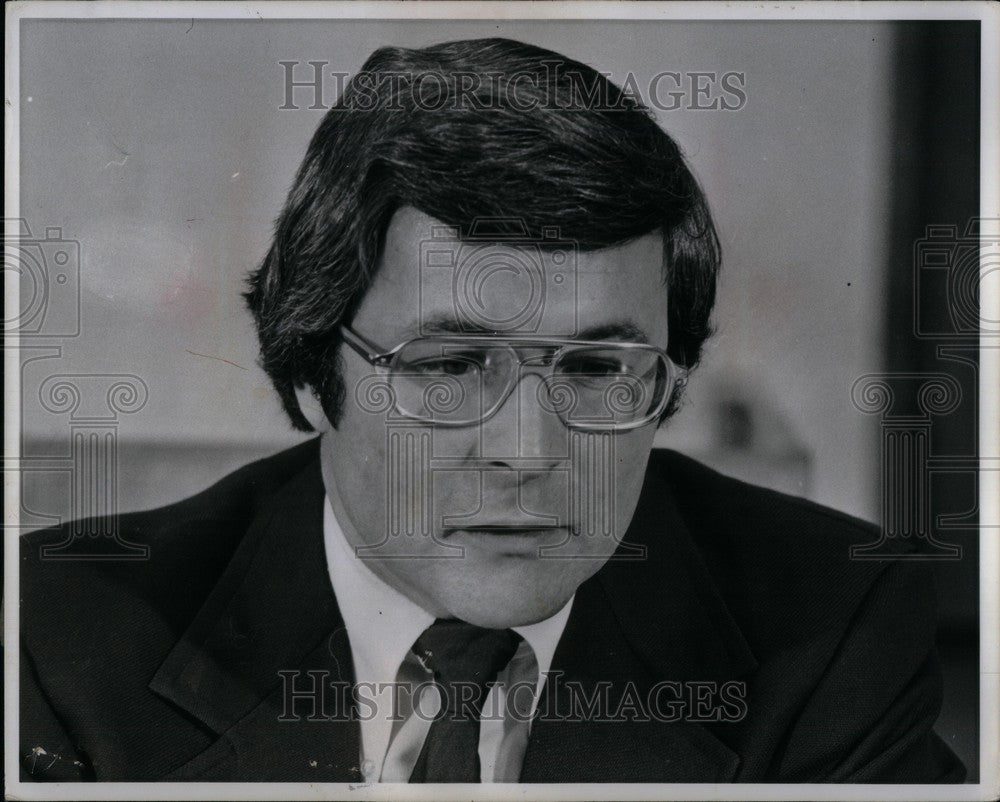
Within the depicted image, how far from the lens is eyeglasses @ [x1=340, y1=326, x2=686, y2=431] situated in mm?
1683

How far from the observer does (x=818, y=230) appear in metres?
1.78

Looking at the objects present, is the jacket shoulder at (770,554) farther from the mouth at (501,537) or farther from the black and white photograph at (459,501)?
the mouth at (501,537)

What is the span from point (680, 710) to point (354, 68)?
1.32m

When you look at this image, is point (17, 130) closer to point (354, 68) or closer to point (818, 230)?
point (354, 68)

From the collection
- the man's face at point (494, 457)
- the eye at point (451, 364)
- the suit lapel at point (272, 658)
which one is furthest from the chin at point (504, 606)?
the eye at point (451, 364)

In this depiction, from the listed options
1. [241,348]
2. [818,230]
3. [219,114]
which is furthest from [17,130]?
[818,230]

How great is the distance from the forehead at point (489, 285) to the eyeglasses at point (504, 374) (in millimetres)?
30

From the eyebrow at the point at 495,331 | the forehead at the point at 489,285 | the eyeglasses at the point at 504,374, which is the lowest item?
the eyeglasses at the point at 504,374

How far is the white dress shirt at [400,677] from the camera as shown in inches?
69.1

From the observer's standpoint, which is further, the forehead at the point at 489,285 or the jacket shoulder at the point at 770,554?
the jacket shoulder at the point at 770,554

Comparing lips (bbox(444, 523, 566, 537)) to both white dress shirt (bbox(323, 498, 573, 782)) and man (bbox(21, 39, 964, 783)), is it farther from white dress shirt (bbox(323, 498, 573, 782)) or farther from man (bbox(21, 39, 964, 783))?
white dress shirt (bbox(323, 498, 573, 782))

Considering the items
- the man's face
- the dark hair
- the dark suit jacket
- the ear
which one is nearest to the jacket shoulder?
the dark suit jacket

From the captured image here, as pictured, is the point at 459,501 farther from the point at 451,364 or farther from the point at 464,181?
the point at 464,181

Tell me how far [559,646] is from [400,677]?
298mm
